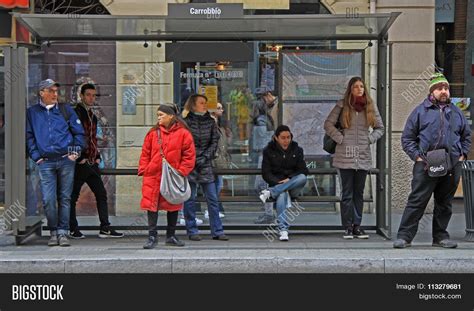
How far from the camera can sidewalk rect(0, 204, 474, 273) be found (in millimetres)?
7844

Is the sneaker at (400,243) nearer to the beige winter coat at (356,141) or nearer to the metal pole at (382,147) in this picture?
the metal pole at (382,147)

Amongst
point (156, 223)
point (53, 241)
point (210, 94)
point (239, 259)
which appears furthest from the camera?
point (210, 94)

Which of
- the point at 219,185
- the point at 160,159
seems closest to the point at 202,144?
the point at 160,159

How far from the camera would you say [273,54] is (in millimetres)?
10289

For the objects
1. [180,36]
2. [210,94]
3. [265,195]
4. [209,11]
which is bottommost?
[265,195]

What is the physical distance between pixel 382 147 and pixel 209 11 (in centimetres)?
276

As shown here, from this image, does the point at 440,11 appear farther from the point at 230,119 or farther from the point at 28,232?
the point at 28,232

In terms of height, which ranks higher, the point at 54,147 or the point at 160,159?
the point at 54,147

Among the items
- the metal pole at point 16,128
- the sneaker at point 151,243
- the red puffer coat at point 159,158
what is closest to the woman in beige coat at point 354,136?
the red puffer coat at point 159,158

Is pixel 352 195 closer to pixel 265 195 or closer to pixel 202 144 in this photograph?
pixel 265 195

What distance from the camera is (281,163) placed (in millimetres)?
9062

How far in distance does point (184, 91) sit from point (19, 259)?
4.01 meters

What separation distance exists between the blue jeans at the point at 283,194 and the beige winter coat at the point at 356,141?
0.52 meters
